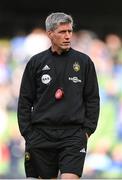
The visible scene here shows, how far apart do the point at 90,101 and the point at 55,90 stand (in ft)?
1.10

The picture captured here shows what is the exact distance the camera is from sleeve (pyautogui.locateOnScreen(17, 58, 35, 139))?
679 cm

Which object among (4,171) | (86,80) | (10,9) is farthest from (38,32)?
(86,80)

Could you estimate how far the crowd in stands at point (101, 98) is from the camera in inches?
478

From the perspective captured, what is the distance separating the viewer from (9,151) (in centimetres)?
1230

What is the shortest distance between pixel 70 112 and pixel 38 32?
18.4 ft

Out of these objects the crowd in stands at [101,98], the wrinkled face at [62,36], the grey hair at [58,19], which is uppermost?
the grey hair at [58,19]

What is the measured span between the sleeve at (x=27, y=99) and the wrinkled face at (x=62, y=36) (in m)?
0.30

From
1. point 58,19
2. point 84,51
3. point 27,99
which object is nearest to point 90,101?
point 27,99

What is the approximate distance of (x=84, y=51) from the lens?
1214cm

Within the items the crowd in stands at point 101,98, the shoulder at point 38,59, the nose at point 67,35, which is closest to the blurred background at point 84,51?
the crowd in stands at point 101,98

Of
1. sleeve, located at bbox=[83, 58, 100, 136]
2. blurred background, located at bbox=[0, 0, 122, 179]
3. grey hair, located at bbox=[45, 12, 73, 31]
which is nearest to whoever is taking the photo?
grey hair, located at bbox=[45, 12, 73, 31]

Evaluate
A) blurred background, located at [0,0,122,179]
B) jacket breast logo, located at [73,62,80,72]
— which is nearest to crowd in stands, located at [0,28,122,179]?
blurred background, located at [0,0,122,179]

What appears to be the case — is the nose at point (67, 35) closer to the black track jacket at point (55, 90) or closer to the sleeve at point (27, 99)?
the black track jacket at point (55, 90)

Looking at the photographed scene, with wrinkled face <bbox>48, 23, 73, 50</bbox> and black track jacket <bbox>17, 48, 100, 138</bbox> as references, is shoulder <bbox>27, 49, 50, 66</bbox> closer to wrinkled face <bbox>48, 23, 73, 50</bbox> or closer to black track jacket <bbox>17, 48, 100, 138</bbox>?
black track jacket <bbox>17, 48, 100, 138</bbox>
